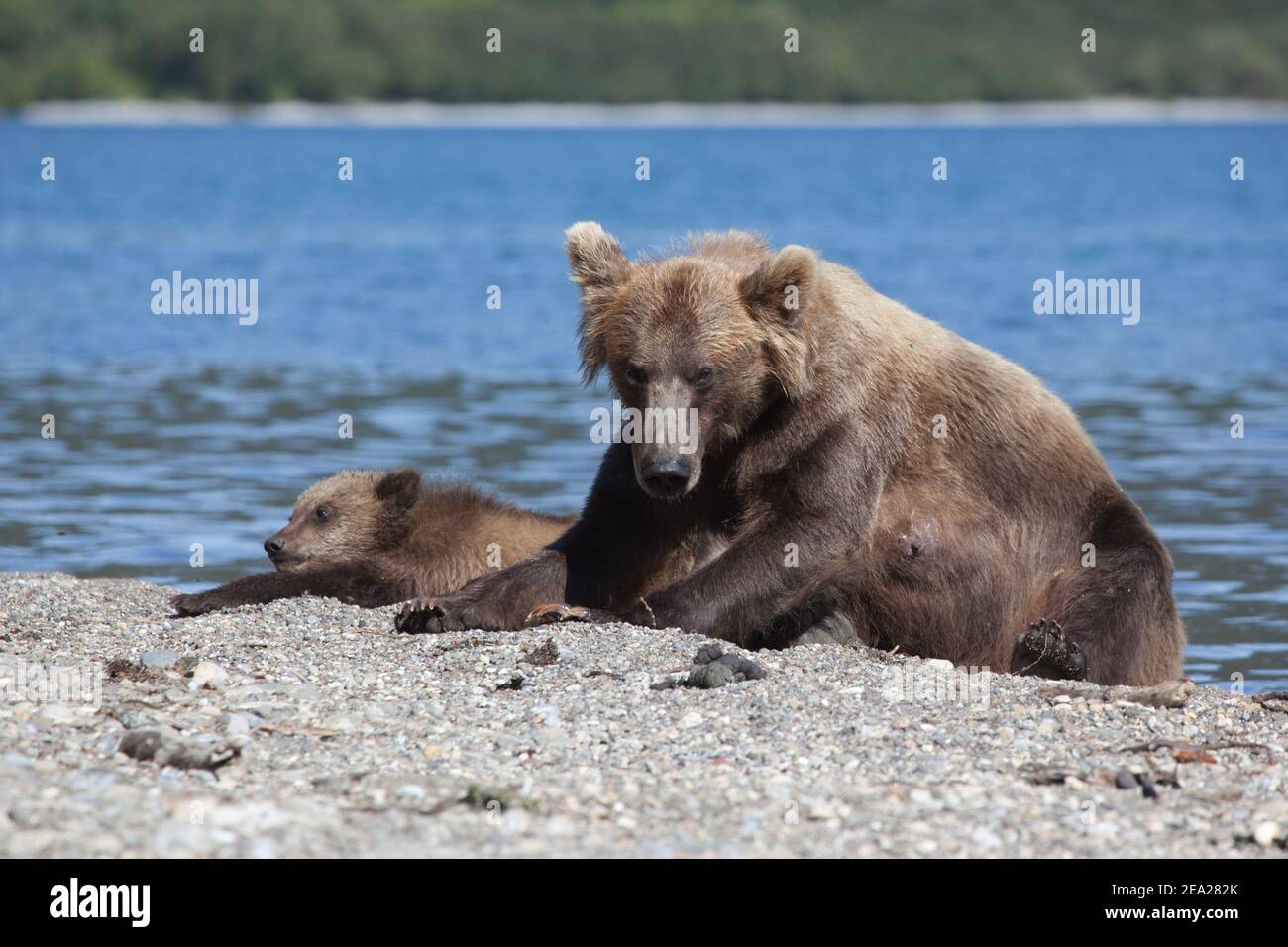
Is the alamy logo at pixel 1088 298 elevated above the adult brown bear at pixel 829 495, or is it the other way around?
the alamy logo at pixel 1088 298

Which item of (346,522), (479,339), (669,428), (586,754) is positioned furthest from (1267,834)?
(479,339)

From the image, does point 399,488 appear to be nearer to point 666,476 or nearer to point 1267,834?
point 666,476

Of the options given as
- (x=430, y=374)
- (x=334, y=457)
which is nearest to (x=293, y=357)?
(x=430, y=374)

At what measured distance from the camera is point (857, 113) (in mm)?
141625

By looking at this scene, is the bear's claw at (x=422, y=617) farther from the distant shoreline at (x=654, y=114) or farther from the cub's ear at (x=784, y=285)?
the distant shoreline at (x=654, y=114)

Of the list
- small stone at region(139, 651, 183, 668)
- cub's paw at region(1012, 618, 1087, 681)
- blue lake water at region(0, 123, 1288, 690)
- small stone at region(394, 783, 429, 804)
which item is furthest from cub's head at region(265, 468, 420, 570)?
small stone at region(394, 783, 429, 804)

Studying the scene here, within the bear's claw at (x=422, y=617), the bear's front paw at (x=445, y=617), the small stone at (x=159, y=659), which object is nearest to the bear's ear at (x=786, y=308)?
the bear's front paw at (x=445, y=617)

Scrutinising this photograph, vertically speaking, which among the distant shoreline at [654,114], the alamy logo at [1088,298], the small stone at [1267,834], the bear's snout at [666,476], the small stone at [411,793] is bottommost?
the small stone at [1267,834]

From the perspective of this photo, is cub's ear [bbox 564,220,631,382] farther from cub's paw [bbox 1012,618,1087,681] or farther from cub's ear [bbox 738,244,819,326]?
cub's paw [bbox 1012,618,1087,681]

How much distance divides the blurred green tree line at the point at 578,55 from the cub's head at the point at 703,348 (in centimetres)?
11964

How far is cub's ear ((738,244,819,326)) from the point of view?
762 centimetres

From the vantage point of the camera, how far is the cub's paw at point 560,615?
7945mm

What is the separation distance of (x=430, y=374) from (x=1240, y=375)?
885 centimetres
